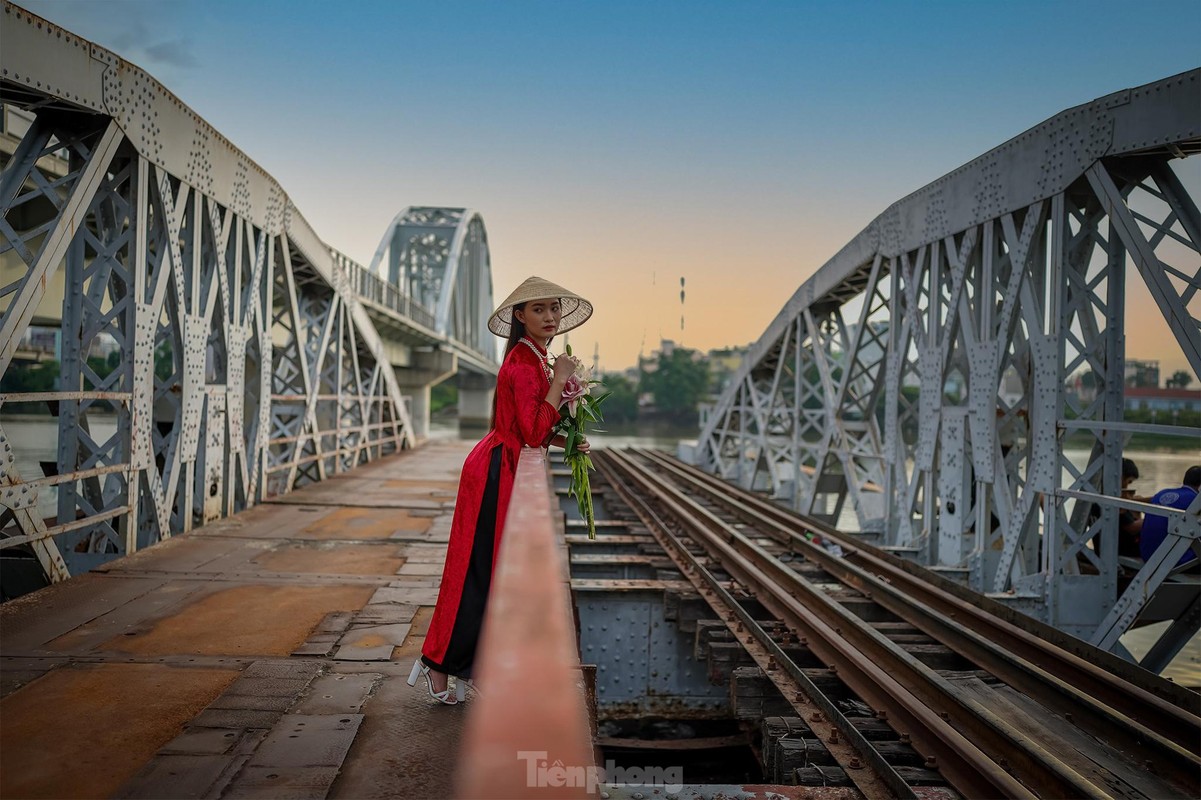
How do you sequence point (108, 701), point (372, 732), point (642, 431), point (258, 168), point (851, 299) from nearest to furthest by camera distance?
point (372, 732) < point (108, 701) < point (258, 168) < point (851, 299) < point (642, 431)

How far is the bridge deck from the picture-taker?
9.43 ft

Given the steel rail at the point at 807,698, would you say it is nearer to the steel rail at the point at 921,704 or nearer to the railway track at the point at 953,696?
the railway track at the point at 953,696

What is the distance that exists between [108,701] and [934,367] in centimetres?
809

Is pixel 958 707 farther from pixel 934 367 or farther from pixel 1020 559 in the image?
pixel 934 367

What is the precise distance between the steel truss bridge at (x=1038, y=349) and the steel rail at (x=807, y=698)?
2.38 m

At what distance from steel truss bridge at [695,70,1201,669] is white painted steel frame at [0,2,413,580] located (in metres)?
7.06

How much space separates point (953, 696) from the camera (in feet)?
13.9

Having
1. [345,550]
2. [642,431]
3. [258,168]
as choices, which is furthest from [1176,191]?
[642,431]

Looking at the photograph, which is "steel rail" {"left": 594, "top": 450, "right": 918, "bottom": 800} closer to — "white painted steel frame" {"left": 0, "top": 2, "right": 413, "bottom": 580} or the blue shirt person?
the blue shirt person

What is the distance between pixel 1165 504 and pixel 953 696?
126 inches

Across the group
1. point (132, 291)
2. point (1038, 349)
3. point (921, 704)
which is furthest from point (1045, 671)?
point (132, 291)

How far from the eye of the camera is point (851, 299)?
13203mm

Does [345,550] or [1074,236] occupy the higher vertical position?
[1074,236]

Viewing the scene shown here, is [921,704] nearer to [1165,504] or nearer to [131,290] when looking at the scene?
[1165,504]
